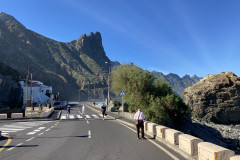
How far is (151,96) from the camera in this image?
90.1 ft

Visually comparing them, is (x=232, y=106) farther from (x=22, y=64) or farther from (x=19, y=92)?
(x=22, y=64)

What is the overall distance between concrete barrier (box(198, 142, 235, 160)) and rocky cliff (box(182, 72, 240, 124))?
5783cm

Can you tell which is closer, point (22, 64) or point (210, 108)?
point (210, 108)

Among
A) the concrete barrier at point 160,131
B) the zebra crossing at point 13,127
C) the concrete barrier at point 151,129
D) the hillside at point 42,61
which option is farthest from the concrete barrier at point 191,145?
the hillside at point 42,61

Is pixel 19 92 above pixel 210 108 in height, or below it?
above

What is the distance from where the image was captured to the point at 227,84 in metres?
61.3

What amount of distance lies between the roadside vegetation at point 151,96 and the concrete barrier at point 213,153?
20.6m

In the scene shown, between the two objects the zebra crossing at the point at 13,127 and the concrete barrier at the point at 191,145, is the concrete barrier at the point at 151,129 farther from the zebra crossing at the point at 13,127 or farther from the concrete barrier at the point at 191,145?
the zebra crossing at the point at 13,127

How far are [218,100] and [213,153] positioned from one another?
60307mm

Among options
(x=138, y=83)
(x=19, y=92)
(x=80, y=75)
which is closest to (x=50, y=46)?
(x=80, y=75)

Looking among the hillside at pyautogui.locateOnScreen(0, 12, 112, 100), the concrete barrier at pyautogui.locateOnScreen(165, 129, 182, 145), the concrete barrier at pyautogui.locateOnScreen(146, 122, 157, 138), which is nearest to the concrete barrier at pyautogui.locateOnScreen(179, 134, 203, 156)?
the concrete barrier at pyautogui.locateOnScreen(165, 129, 182, 145)

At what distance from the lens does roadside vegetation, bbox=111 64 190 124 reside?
2695 centimetres

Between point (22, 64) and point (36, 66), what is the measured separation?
34.9 feet

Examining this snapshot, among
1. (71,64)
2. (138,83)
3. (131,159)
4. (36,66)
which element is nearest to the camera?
(131,159)
